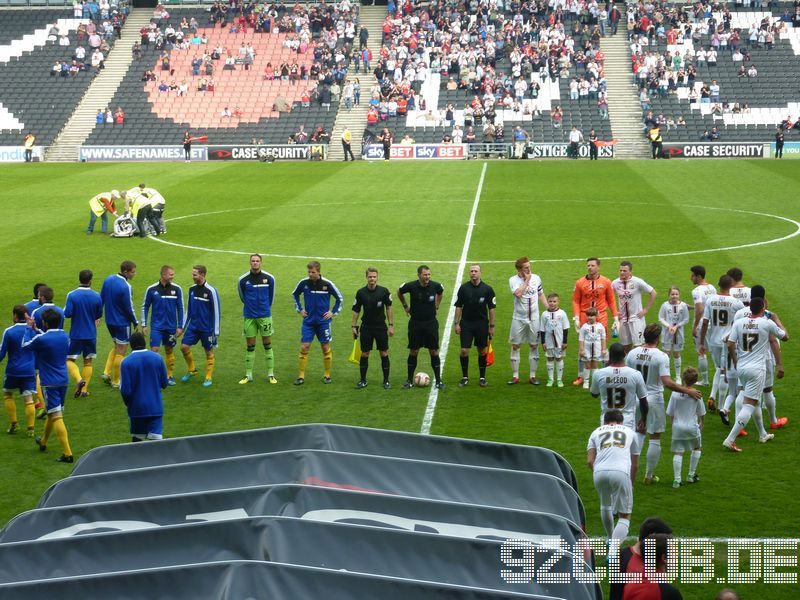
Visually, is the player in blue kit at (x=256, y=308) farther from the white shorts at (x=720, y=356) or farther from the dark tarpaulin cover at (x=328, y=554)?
the dark tarpaulin cover at (x=328, y=554)

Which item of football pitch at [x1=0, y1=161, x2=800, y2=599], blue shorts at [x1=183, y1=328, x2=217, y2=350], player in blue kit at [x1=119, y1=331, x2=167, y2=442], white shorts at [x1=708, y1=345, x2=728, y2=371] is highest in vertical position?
player in blue kit at [x1=119, y1=331, x2=167, y2=442]

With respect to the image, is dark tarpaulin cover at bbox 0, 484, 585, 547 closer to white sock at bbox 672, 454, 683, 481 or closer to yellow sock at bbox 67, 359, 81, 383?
white sock at bbox 672, 454, 683, 481

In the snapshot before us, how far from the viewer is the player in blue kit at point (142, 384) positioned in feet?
42.1

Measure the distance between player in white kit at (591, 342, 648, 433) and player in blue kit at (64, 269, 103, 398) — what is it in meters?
8.46

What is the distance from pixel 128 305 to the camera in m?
17.1

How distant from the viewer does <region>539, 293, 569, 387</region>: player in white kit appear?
16.7 metres

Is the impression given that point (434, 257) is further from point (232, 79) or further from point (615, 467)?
point (232, 79)

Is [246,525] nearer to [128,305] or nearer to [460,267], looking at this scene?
[128,305]

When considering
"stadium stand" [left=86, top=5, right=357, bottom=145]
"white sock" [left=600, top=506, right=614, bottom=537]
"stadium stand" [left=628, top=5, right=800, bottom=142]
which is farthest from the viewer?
"stadium stand" [left=86, top=5, right=357, bottom=145]

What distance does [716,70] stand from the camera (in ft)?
202

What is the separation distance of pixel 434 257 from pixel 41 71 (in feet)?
156

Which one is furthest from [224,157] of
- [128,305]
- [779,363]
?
[779,363]

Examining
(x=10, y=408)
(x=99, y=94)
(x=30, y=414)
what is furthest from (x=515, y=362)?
(x=99, y=94)

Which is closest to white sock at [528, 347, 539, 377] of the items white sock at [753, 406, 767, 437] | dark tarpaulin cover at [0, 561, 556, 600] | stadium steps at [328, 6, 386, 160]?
white sock at [753, 406, 767, 437]
